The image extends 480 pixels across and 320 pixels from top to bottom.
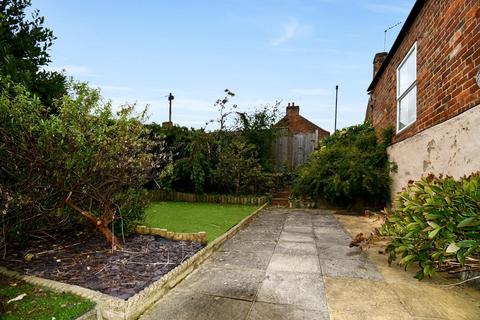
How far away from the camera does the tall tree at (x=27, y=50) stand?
4.05m

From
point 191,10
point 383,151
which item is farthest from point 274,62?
point 383,151

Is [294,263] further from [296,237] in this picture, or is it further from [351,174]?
[351,174]

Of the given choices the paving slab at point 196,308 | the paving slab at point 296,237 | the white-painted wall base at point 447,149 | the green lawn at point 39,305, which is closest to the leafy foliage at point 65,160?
the green lawn at point 39,305

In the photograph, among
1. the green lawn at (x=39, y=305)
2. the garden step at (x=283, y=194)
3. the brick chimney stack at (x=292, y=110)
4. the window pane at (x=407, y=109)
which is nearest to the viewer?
the green lawn at (x=39, y=305)

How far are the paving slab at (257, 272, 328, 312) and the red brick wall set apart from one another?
2.94 metres

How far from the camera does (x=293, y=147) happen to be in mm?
14141

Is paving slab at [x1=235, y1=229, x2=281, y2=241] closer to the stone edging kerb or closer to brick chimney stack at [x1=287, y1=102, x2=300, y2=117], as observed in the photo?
the stone edging kerb

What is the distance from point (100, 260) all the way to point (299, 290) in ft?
7.83

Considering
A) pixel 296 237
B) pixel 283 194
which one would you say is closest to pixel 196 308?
pixel 296 237

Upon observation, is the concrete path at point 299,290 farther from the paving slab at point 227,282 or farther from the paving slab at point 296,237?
the paving slab at point 296,237

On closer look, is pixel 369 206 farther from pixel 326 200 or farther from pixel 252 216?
pixel 252 216

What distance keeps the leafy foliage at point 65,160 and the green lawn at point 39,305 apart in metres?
0.76

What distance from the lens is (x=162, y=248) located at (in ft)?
13.7

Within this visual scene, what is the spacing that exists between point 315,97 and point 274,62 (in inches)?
305
